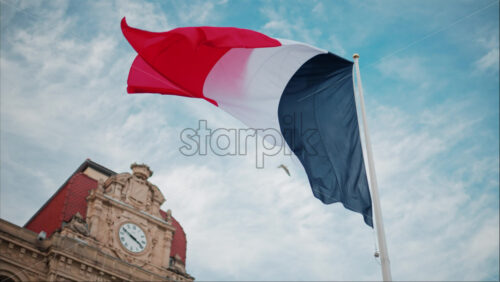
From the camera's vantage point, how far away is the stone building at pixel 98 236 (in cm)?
2922

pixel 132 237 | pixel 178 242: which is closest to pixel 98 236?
pixel 132 237

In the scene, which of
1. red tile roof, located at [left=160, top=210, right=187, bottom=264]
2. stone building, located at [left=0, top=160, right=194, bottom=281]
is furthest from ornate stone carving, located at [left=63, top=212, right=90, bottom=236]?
red tile roof, located at [left=160, top=210, right=187, bottom=264]

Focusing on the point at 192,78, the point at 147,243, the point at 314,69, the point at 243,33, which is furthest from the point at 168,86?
the point at 147,243

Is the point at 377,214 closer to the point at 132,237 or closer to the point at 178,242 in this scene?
the point at 132,237

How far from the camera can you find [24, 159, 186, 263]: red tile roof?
113ft

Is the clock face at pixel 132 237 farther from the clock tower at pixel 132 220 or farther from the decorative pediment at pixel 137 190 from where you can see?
the decorative pediment at pixel 137 190

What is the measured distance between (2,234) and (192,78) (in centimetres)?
1885

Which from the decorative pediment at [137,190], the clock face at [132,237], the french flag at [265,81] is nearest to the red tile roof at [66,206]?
the decorative pediment at [137,190]

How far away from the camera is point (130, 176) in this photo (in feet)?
125

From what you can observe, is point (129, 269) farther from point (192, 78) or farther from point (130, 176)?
point (192, 78)

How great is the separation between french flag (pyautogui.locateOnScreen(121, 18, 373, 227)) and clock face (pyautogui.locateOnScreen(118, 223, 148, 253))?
2179 cm

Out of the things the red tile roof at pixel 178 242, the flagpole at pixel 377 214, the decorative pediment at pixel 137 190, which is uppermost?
the decorative pediment at pixel 137 190

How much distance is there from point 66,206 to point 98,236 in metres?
3.29

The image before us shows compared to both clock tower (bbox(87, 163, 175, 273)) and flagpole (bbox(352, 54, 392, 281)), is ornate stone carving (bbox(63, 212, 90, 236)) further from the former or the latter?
flagpole (bbox(352, 54, 392, 281))
